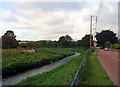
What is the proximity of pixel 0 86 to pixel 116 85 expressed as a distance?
7.38 meters

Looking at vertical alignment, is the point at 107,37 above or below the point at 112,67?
above

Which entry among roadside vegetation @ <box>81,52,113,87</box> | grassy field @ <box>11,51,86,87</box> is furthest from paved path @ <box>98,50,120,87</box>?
grassy field @ <box>11,51,86,87</box>

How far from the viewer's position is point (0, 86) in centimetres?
1636

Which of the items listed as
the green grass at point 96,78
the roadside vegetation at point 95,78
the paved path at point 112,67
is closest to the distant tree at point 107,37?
the paved path at point 112,67

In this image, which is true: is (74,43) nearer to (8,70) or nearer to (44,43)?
(44,43)

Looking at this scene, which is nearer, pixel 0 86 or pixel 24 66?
pixel 0 86

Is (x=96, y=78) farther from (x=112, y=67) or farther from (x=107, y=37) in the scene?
(x=107, y=37)

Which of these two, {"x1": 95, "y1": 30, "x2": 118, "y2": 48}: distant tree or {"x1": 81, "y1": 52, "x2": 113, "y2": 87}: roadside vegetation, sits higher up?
{"x1": 95, "y1": 30, "x2": 118, "y2": 48}: distant tree

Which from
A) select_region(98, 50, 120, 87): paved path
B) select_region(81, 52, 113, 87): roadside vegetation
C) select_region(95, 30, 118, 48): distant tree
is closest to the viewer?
select_region(81, 52, 113, 87): roadside vegetation

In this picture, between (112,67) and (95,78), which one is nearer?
(95,78)

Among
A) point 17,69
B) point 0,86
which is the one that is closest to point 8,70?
→ point 17,69

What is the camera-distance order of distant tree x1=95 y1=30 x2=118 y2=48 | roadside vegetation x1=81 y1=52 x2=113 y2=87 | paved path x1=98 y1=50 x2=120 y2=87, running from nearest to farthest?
roadside vegetation x1=81 y1=52 x2=113 y2=87 → paved path x1=98 y1=50 x2=120 y2=87 → distant tree x1=95 y1=30 x2=118 y2=48

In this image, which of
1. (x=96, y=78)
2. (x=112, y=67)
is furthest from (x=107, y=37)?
(x=96, y=78)

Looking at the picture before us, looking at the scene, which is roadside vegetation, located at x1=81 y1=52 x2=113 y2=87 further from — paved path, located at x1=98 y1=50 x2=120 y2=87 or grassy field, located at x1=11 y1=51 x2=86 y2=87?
grassy field, located at x1=11 y1=51 x2=86 y2=87
